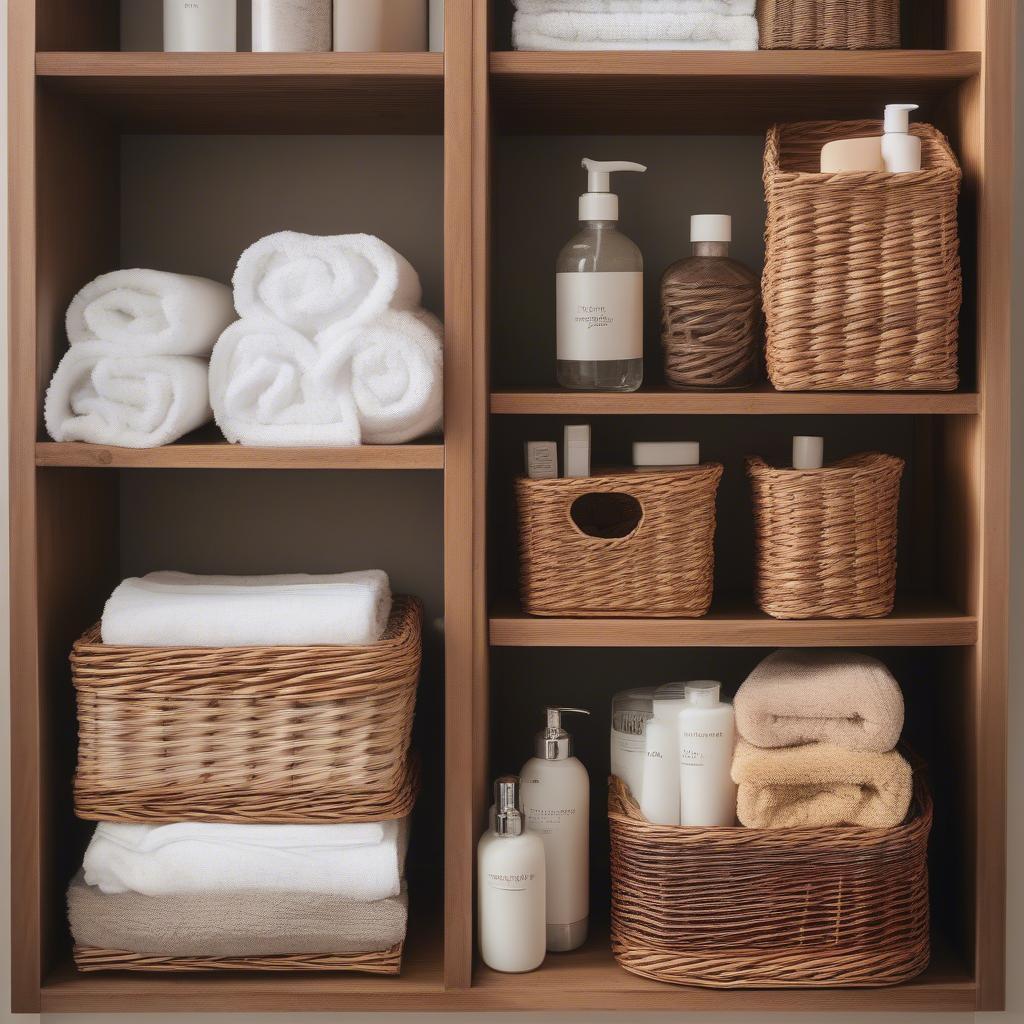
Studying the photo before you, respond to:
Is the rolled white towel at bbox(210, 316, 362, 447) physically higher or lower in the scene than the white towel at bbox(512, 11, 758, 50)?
lower

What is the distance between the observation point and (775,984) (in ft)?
4.06

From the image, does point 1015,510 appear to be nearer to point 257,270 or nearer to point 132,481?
point 257,270

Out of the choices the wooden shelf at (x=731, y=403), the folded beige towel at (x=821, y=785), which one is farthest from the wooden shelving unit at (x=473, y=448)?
the folded beige towel at (x=821, y=785)

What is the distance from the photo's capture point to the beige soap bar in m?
1.23

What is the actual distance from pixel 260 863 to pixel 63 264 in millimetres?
675

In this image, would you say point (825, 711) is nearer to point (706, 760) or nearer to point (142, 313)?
point (706, 760)

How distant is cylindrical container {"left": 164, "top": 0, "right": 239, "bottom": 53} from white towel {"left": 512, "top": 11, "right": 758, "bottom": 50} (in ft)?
1.14

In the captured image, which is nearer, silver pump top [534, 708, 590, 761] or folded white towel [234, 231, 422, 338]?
folded white towel [234, 231, 422, 338]

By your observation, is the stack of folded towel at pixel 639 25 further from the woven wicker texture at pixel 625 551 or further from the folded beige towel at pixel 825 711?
the folded beige towel at pixel 825 711

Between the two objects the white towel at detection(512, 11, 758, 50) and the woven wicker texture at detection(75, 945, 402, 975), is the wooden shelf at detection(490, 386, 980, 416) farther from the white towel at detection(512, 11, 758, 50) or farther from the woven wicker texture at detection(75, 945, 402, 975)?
the woven wicker texture at detection(75, 945, 402, 975)

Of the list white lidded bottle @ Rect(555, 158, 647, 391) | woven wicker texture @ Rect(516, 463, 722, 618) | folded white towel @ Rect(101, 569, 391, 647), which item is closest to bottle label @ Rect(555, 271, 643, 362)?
white lidded bottle @ Rect(555, 158, 647, 391)

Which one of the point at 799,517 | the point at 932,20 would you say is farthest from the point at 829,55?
the point at 799,517

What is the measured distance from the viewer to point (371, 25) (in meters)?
1.26

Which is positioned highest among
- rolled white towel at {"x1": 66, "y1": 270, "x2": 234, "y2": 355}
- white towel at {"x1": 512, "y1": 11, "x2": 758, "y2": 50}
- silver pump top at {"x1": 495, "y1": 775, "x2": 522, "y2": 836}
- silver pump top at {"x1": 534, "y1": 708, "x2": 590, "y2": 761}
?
white towel at {"x1": 512, "y1": 11, "x2": 758, "y2": 50}
